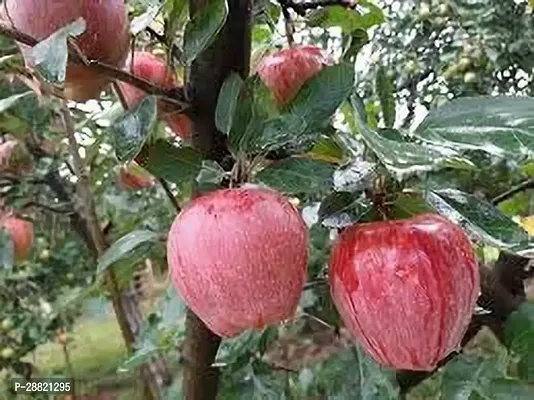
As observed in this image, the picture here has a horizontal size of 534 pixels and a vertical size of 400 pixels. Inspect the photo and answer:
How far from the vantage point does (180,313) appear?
70cm

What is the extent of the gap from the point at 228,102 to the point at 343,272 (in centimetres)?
11

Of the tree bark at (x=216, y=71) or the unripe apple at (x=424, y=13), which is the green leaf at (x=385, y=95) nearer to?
the tree bark at (x=216, y=71)

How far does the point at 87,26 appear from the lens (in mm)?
516

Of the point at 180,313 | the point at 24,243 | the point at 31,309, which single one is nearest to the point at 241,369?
the point at 180,313

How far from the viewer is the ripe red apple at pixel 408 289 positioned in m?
0.44

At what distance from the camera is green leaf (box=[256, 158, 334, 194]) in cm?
49

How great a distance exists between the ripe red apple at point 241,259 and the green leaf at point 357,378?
16 cm

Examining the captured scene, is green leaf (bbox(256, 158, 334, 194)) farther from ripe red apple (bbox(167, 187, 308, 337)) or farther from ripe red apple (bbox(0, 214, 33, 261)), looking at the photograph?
ripe red apple (bbox(0, 214, 33, 261))

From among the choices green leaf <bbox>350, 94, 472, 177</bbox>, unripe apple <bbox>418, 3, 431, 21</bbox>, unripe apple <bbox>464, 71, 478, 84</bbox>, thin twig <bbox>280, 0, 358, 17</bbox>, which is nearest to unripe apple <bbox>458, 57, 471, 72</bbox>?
unripe apple <bbox>464, 71, 478, 84</bbox>

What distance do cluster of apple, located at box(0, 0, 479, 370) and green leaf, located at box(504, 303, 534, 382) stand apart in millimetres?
161

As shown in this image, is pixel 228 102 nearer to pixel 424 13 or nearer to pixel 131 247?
pixel 131 247

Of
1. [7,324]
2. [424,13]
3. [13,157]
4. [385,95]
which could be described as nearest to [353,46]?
[385,95]

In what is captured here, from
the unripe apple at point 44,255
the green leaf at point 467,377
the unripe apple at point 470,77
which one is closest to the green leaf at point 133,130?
the green leaf at point 467,377

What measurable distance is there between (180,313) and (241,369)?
0.07 meters
